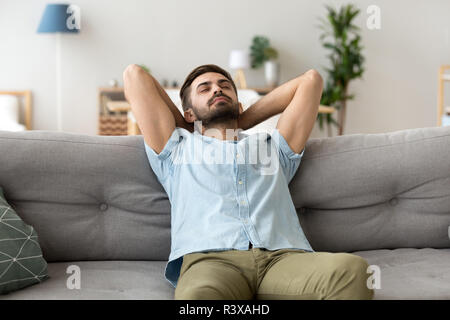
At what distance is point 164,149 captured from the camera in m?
1.51

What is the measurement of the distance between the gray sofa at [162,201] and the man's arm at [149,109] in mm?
101

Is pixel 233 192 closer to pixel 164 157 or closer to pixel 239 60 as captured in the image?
pixel 164 157

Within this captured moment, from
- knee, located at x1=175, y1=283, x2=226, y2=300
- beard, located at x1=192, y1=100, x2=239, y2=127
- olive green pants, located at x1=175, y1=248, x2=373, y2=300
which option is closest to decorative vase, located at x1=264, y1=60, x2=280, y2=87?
beard, located at x1=192, y1=100, x2=239, y2=127

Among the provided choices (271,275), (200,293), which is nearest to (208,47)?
(271,275)

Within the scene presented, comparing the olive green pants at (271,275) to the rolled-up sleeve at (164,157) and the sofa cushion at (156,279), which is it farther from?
the rolled-up sleeve at (164,157)

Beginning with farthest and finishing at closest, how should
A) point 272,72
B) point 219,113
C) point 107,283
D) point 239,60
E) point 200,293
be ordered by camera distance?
point 272,72
point 239,60
point 219,113
point 107,283
point 200,293

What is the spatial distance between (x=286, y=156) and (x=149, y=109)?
1.42 feet

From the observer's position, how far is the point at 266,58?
5.43 metres

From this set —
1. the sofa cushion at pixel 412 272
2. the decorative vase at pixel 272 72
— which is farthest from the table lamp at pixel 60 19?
the sofa cushion at pixel 412 272

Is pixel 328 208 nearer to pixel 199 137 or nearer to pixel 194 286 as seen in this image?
pixel 199 137

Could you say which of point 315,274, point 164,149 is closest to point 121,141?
point 164,149

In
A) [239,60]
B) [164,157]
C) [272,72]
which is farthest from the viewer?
[272,72]

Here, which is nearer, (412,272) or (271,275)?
(271,275)

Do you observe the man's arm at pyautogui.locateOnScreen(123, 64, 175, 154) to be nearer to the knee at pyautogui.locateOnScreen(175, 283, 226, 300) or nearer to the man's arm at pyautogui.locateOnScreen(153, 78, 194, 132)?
the man's arm at pyautogui.locateOnScreen(153, 78, 194, 132)
